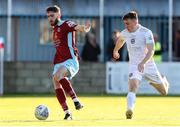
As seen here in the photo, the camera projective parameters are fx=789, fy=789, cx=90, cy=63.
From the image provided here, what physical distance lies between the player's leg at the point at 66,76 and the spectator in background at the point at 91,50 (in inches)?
510

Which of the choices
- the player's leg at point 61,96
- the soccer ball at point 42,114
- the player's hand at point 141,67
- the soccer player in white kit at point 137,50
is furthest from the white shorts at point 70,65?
the player's hand at point 141,67

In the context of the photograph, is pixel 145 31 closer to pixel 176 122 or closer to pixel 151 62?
pixel 151 62

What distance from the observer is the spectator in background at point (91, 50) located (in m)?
28.2

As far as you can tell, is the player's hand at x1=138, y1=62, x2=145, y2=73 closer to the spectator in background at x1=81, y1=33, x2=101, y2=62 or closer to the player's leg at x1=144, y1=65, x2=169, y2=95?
the player's leg at x1=144, y1=65, x2=169, y2=95

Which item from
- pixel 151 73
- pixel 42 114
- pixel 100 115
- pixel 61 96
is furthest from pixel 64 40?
pixel 151 73

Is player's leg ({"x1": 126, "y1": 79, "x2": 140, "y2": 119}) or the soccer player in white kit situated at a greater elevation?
the soccer player in white kit

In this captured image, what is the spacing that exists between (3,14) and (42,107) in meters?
15.0

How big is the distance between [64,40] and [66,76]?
710 mm

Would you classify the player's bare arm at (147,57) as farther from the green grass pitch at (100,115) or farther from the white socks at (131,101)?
the green grass pitch at (100,115)

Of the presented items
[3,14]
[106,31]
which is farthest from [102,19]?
[3,14]

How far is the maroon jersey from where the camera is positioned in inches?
601

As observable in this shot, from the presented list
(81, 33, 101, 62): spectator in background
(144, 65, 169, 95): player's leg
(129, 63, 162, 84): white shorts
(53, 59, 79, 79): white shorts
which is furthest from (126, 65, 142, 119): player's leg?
(81, 33, 101, 62): spectator in background

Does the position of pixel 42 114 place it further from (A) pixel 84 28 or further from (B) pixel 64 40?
(A) pixel 84 28

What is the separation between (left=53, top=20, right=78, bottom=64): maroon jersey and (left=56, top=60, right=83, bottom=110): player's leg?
0.49 feet
